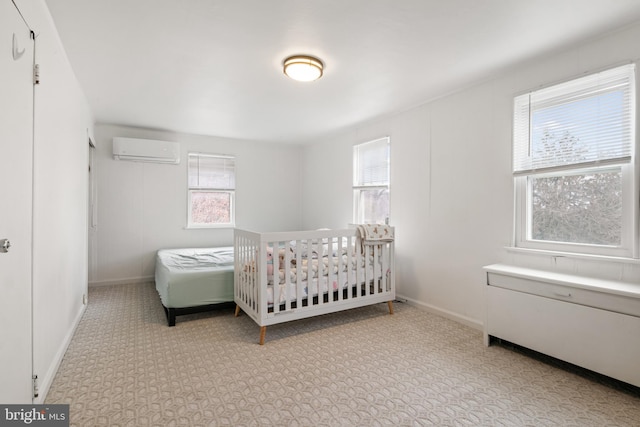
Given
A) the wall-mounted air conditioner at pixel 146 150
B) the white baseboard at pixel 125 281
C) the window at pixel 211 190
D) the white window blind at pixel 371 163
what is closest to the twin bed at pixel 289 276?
the white window blind at pixel 371 163

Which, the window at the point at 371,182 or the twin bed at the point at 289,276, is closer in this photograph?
the twin bed at the point at 289,276

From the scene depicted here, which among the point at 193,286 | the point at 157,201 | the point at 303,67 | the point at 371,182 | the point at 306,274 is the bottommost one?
the point at 193,286

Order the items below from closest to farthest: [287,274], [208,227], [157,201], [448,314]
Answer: [287,274]
[448,314]
[157,201]
[208,227]

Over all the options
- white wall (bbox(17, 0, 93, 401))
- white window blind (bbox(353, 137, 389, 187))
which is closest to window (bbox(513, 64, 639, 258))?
white window blind (bbox(353, 137, 389, 187))

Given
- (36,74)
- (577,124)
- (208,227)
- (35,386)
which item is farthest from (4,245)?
(208,227)

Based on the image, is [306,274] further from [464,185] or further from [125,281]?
[125,281]

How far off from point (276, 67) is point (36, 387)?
256cm

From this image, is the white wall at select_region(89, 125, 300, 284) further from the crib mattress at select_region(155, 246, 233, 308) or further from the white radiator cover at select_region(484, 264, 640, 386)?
the white radiator cover at select_region(484, 264, 640, 386)

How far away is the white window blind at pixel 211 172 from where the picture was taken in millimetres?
4852

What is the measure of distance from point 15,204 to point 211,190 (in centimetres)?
363

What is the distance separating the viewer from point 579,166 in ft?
7.20

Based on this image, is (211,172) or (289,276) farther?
(211,172)

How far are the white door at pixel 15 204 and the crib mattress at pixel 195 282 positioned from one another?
4.39 ft

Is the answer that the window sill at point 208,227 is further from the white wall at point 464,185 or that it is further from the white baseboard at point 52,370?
the white wall at point 464,185
